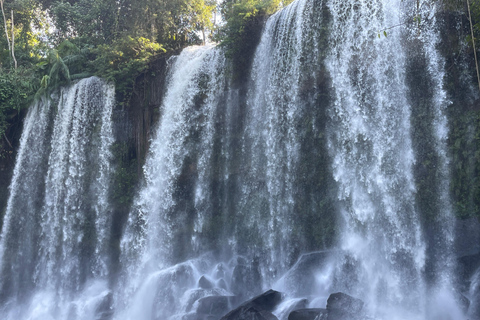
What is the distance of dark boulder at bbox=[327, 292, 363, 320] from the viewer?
703cm

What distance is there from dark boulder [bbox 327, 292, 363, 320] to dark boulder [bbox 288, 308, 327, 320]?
0.37 feet

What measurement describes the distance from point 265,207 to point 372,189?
275cm

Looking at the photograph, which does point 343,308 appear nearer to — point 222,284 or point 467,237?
point 467,237

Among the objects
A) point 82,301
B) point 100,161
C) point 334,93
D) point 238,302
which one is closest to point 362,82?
point 334,93

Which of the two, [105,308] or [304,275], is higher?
[304,275]

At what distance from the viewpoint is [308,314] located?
7.20 meters

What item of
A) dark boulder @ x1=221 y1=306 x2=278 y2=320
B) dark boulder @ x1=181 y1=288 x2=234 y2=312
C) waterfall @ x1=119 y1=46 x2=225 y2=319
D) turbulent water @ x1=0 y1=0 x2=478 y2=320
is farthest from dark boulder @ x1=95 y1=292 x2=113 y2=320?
dark boulder @ x1=221 y1=306 x2=278 y2=320

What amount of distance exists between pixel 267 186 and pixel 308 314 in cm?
376

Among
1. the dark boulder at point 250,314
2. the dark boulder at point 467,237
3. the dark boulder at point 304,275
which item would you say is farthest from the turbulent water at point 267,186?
the dark boulder at point 250,314

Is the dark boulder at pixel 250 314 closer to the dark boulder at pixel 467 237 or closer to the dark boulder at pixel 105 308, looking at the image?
the dark boulder at pixel 467 237

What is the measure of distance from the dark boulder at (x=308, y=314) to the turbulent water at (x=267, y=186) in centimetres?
68

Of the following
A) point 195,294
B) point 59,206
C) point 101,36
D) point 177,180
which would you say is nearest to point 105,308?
point 195,294

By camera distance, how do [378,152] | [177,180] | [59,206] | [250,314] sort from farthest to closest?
[59,206]
[177,180]
[378,152]
[250,314]

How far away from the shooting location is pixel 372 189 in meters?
8.71
